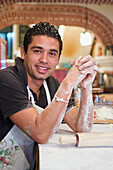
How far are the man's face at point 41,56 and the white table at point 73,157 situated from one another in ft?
1.37

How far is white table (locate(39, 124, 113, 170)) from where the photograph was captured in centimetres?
81

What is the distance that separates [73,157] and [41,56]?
1.96ft

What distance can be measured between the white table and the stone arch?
6.14 meters

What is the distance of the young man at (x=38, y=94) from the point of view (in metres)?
1.02

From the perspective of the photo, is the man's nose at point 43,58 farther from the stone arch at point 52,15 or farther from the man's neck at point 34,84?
the stone arch at point 52,15

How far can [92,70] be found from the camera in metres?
1.11

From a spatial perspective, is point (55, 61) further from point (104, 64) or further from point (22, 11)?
point (104, 64)

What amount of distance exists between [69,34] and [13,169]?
9.63m

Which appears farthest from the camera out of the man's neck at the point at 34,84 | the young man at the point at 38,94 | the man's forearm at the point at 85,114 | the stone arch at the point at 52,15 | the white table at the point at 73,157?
the stone arch at the point at 52,15

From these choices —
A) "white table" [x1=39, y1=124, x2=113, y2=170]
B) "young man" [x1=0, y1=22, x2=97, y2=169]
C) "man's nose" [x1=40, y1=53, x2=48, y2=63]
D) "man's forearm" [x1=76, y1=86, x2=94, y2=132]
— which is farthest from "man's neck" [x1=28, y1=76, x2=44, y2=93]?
"white table" [x1=39, y1=124, x2=113, y2=170]

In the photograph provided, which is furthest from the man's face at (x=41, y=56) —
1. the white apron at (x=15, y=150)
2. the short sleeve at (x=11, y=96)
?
the white apron at (x=15, y=150)

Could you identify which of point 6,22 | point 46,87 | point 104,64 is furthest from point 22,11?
point 46,87

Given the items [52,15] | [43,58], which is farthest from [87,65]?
[52,15]

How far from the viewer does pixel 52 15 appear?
6.88m
